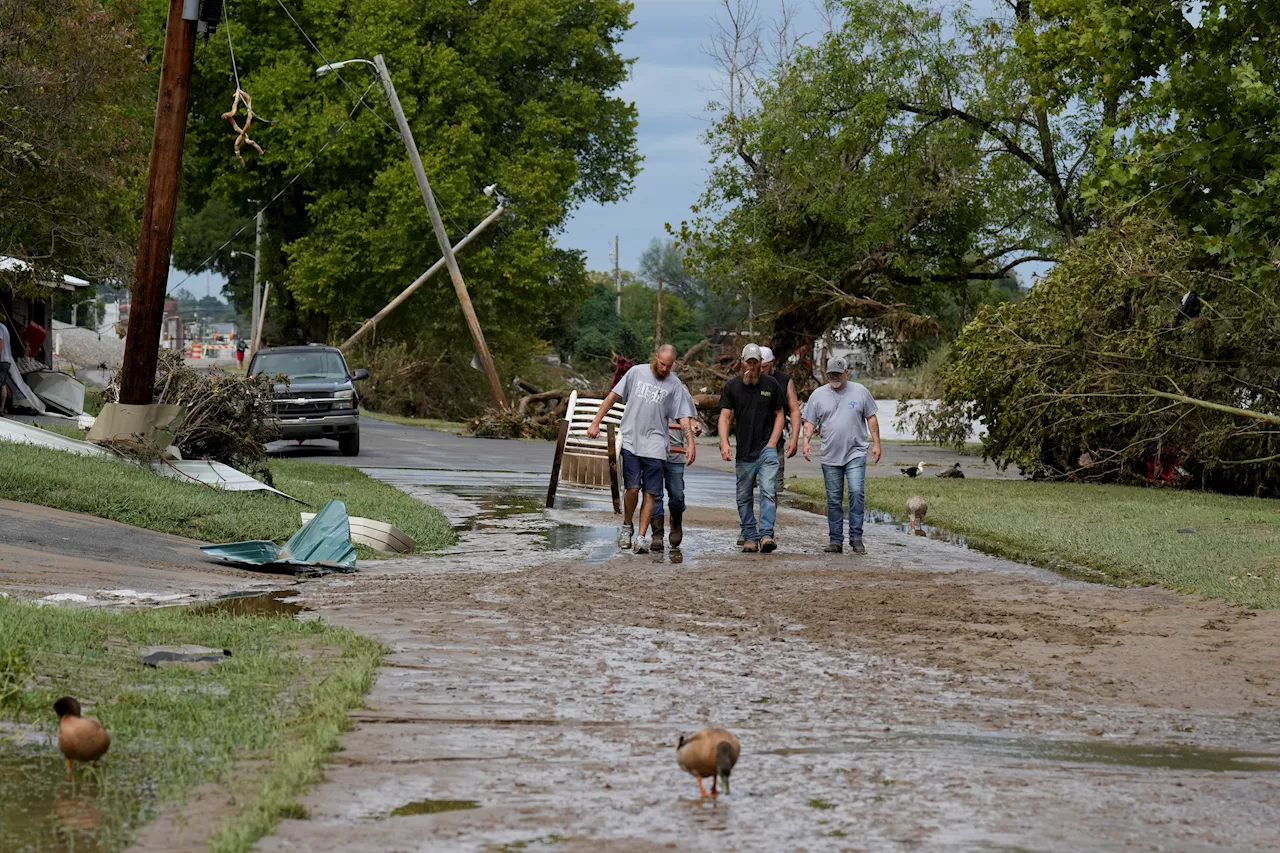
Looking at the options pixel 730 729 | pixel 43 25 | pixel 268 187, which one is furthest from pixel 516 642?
pixel 268 187

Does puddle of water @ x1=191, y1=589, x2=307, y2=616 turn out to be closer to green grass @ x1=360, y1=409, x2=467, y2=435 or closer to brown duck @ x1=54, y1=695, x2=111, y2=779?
brown duck @ x1=54, y1=695, x2=111, y2=779

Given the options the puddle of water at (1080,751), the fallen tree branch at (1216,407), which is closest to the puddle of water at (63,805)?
the puddle of water at (1080,751)

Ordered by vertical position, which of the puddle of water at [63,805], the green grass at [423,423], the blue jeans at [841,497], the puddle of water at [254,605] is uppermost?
the green grass at [423,423]

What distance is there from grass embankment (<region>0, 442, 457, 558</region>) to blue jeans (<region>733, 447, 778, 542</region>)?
2729 mm

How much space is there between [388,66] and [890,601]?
41.1m

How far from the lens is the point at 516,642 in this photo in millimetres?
9266

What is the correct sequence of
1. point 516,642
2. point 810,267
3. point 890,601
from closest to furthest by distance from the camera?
point 516,642 < point 890,601 < point 810,267

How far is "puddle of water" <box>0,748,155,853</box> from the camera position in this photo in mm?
4930

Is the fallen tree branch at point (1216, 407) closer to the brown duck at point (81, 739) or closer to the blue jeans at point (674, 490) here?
the blue jeans at point (674, 490)

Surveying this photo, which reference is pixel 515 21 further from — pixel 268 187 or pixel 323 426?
pixel 323 426

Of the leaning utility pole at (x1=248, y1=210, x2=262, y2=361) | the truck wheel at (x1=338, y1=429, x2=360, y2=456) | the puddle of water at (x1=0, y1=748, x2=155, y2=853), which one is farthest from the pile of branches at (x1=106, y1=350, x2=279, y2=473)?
the leaning utility pole at (x1=248, y1=210, x2=262, y2=361)

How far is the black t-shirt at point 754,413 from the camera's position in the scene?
15258mm

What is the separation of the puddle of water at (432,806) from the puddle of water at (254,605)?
474 cm

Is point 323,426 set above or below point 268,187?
below
